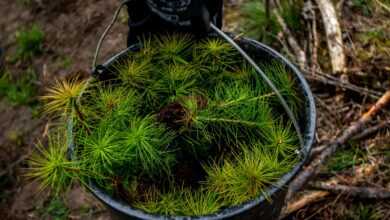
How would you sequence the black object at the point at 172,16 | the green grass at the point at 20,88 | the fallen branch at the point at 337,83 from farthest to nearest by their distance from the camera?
the green grass at the point at 20,88, the fallen branch at the point at 337,83, the black object at the point at 172,16

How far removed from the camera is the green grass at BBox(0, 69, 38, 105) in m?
2.44

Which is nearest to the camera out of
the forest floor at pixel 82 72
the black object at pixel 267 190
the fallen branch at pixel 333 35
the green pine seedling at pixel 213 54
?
the black object at pixel 267 190

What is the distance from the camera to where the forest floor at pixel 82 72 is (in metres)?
1.90

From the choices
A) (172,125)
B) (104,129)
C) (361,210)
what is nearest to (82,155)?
(104,129)

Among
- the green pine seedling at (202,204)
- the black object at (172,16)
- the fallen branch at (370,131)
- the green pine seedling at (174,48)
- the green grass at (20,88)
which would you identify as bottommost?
the green grass at (20,88)

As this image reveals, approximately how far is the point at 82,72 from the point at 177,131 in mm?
1246

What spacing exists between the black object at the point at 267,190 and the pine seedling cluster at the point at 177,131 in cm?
2

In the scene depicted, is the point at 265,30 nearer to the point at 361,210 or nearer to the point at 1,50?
the point at 361,210

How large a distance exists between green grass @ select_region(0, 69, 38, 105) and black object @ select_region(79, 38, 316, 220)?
1.04 meters

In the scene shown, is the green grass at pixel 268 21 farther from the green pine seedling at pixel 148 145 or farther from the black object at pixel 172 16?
the green pine seedling at pixel 148 145

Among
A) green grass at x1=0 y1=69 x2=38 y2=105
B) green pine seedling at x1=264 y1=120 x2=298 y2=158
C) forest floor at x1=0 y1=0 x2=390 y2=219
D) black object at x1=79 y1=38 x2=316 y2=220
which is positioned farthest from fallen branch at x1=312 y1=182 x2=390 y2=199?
green grass at x1=0 y1=69 x2=38 y2=105

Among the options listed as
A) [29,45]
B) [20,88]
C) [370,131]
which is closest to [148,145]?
[370,131]

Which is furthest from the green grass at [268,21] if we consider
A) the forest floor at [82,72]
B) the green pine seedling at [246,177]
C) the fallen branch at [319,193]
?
the green pine seedling at [246,177]

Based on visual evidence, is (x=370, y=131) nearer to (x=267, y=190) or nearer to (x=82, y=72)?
(x=267, y=190)
